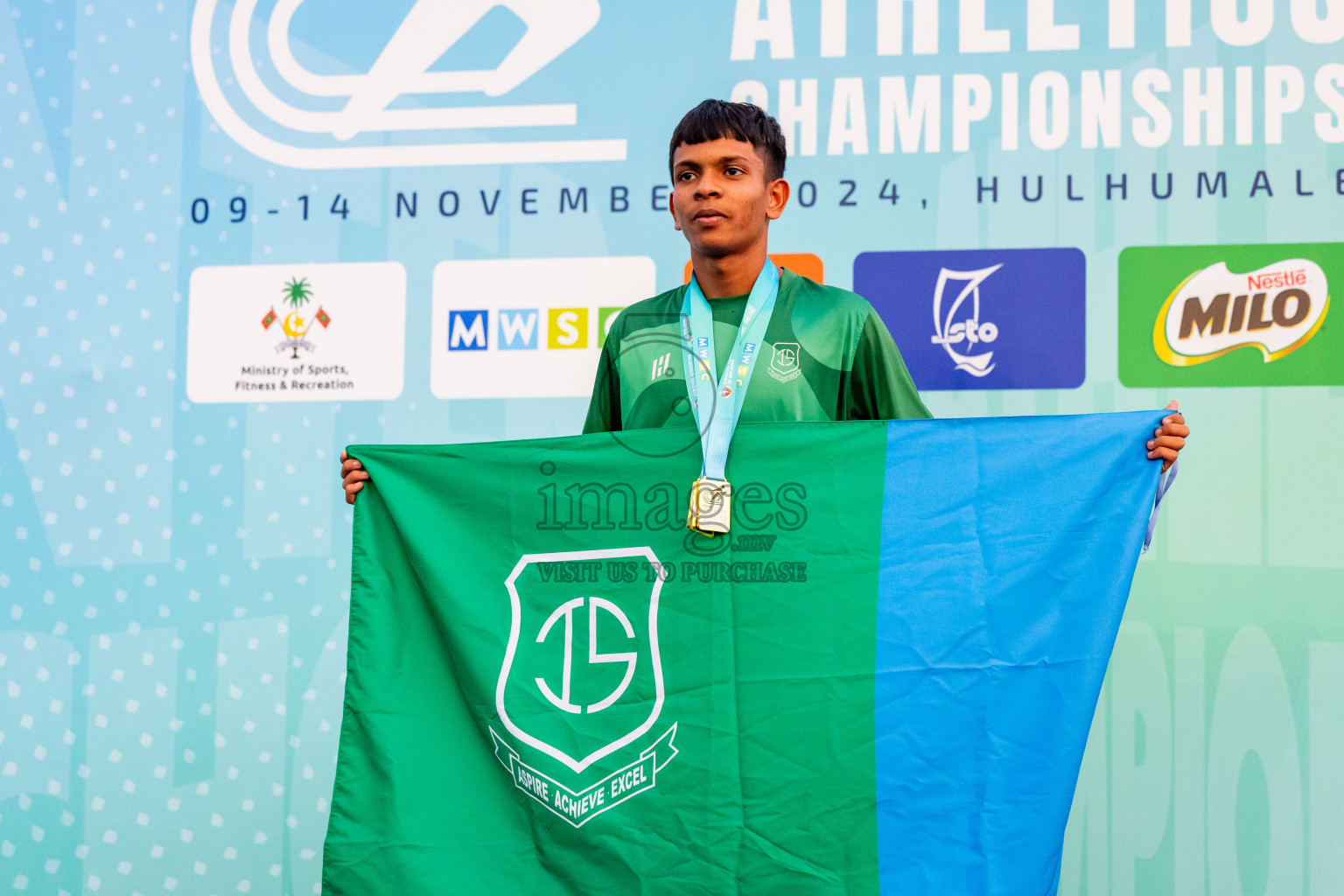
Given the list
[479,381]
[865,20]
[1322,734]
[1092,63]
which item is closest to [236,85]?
[479,381]

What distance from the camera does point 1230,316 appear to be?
8.75 ft

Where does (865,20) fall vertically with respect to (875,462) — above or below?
above

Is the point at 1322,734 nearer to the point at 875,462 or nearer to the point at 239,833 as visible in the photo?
the point at 875,462

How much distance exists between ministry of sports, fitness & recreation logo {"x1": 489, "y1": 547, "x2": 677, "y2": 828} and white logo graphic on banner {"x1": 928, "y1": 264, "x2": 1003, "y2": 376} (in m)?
1.17

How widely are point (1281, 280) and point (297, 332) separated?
267 centimetres

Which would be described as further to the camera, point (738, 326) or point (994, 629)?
point (738, 326)

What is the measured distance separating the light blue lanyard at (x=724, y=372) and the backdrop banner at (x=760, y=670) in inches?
2.3

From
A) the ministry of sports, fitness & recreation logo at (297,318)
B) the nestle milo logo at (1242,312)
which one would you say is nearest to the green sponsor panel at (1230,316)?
the nestle milo logo at (1242,312)

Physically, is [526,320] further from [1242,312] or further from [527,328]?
[1242,312]

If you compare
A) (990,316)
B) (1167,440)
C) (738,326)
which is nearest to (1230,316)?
(990,316)

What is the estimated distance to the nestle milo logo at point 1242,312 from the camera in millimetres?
2652

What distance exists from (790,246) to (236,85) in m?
1.70

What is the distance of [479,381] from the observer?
9.57 feet

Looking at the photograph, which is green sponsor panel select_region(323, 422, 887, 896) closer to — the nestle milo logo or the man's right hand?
the man's right hand
